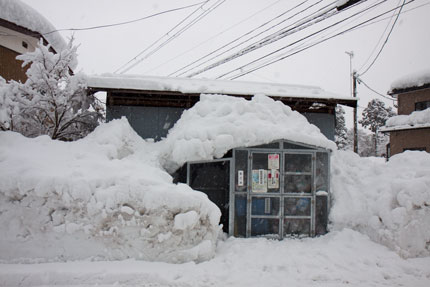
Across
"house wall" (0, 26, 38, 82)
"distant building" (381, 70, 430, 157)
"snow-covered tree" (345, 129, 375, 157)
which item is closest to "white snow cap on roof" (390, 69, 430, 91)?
"distant building" (381, 70, 430, 157)

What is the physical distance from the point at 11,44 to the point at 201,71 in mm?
9017

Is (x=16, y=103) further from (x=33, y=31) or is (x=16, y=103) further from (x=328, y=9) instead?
(x=328, y=9)

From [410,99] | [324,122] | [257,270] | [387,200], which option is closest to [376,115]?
[410,99]

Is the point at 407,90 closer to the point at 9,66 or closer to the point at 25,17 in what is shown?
the point at 25,17

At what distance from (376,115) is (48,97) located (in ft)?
143

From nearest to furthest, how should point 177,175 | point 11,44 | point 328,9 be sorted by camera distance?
point 328,9
point 177,175
point 11,44

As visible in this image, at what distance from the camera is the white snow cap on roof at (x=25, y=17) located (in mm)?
11781

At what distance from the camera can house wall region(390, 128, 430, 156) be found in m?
18.0

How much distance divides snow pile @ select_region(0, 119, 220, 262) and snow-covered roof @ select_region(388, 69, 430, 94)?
63.6 ft

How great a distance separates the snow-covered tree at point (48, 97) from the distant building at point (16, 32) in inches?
205

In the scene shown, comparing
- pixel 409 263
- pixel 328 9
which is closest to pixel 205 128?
pixel 328 9

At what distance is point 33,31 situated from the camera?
1296 cm

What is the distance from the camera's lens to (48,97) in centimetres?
829

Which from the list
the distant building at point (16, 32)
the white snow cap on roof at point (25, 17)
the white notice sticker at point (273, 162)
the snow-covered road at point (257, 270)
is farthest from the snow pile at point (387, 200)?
the white snow cap on roof at point (25, 17)
